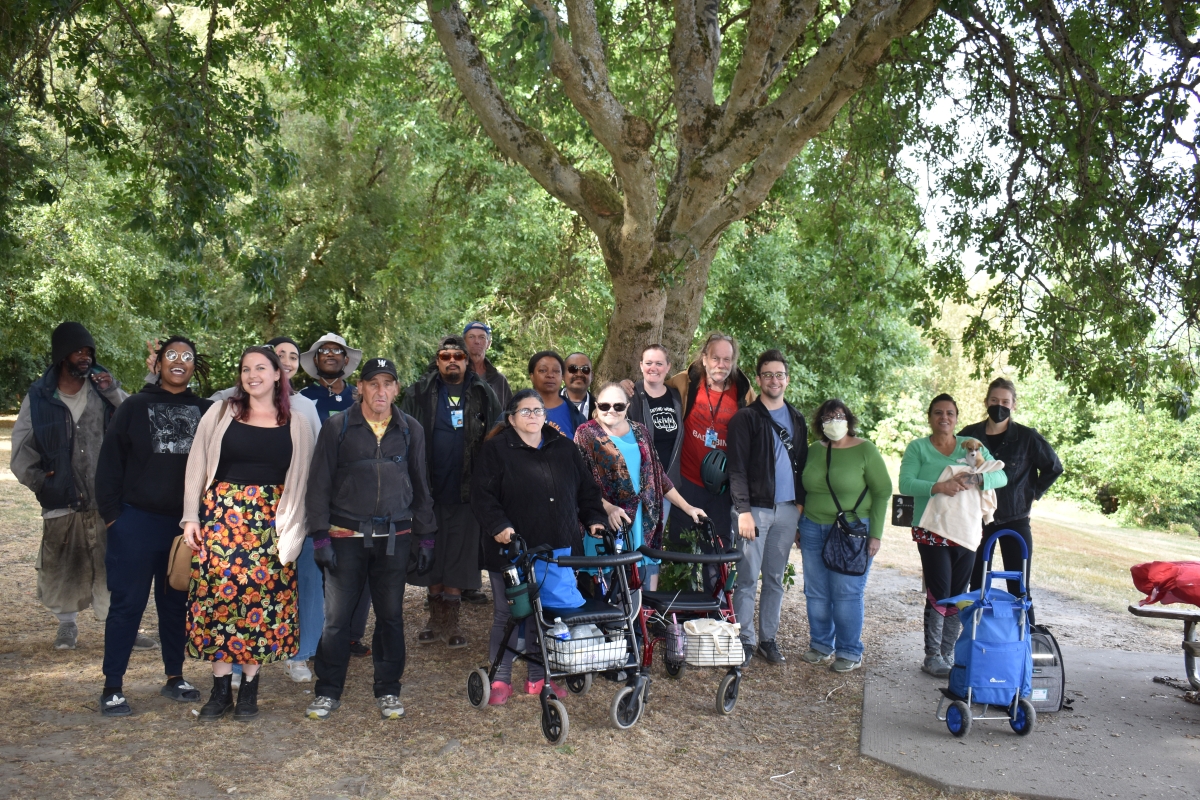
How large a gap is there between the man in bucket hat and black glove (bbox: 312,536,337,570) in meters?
1.59

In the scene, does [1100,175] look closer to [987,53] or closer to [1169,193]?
[1169,193]

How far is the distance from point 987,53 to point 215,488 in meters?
Answer: 7.92

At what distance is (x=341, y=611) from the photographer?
17.7ft

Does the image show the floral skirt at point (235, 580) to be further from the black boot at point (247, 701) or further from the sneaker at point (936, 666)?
the sneaker at point (936, 666)

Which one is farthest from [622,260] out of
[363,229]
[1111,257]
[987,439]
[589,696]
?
[363,229]

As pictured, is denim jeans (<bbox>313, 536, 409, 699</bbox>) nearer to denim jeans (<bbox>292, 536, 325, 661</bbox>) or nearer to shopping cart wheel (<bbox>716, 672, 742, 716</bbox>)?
denim jeans (<bbox>292, 536, 325, 661</bbox>)

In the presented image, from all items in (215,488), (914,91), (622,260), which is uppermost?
(914,91)

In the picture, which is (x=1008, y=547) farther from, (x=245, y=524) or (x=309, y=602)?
(x=245, y=524)

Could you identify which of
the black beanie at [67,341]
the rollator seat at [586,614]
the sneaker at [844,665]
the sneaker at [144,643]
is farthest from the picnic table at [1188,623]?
the black beanie at [67,341]

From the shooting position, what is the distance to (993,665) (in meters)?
5.48

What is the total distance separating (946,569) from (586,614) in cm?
277

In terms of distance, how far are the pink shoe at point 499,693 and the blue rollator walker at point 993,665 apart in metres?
2.46

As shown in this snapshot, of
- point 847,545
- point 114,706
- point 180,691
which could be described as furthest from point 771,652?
point 114,706

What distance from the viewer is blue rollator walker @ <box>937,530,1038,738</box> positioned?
18.0 feet
